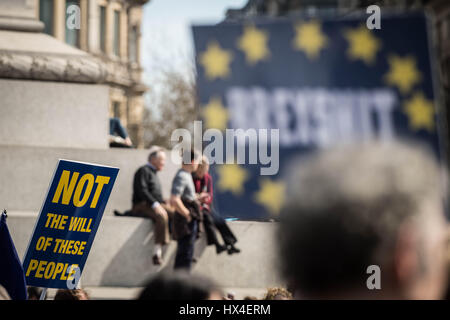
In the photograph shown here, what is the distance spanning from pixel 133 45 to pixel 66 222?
45348 millimetres

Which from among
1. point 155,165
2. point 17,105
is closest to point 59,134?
point 17,105

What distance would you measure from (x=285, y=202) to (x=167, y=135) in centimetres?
4255

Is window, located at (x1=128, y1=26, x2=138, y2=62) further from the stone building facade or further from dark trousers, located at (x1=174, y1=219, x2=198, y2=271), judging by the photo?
dark trousers, located at (x1=174, y1=219, x2=198, y2=271)

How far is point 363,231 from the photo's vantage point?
73.5 inches

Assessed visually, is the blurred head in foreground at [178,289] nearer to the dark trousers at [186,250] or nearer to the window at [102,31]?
the dark trousers at [186,250]

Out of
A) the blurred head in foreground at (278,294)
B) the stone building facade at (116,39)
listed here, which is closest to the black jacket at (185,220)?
the blurred head in foreground at (278,294)

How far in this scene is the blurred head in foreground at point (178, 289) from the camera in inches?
101

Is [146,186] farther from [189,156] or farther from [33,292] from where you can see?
[33,292]

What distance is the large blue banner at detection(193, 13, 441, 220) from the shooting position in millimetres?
2332

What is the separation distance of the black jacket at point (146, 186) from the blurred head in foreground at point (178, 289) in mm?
6600

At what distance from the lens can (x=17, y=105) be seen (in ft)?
31.1

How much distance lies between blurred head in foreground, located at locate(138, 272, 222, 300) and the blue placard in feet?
7.06

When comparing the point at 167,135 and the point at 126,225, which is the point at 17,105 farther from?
the point at 167,135

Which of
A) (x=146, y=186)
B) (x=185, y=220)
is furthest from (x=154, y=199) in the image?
(x=185, y=220)
